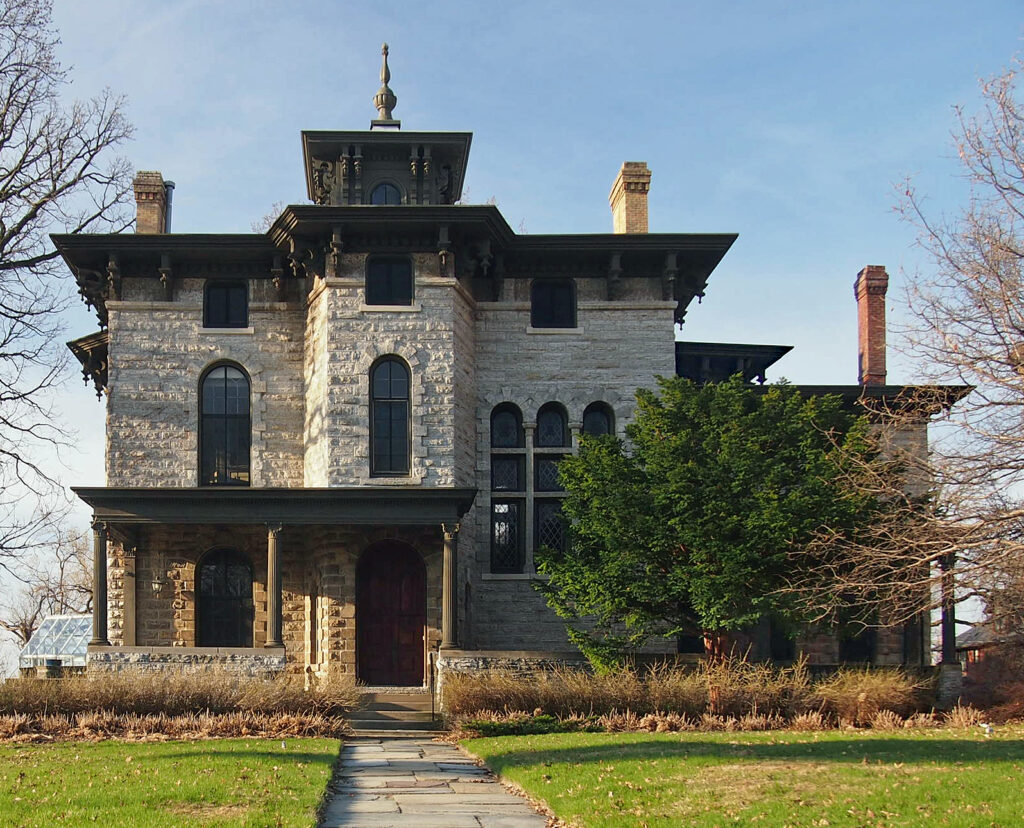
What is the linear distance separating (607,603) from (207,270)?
1193cm

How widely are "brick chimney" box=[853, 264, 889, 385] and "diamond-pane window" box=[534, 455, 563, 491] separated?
331 inches

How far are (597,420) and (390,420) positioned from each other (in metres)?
4.71

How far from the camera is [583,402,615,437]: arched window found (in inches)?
1072

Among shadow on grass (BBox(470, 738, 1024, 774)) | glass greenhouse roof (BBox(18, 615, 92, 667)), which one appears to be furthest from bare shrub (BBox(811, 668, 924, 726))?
glass greenhouse roof (BBox(18, 615, 92, 667))

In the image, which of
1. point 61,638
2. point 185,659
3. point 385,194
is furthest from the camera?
point 61,638

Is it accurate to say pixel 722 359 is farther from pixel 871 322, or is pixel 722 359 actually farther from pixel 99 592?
pixel 99 592

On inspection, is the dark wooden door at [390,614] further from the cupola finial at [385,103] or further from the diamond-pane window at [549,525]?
the cupola finial at [385,103]

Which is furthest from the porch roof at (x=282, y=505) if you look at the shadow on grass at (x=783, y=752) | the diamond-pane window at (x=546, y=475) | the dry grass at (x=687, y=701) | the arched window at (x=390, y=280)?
the shadow on grass at (x=783, y=752)

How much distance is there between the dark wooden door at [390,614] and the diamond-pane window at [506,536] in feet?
6.95

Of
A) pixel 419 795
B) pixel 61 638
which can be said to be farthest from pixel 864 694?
pixel 61 638

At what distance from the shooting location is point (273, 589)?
77.3ft

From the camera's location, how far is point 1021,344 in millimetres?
15000

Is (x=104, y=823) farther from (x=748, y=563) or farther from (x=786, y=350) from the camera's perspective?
(x=786, y=350)

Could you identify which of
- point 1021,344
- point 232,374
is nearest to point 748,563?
point 1021,344
